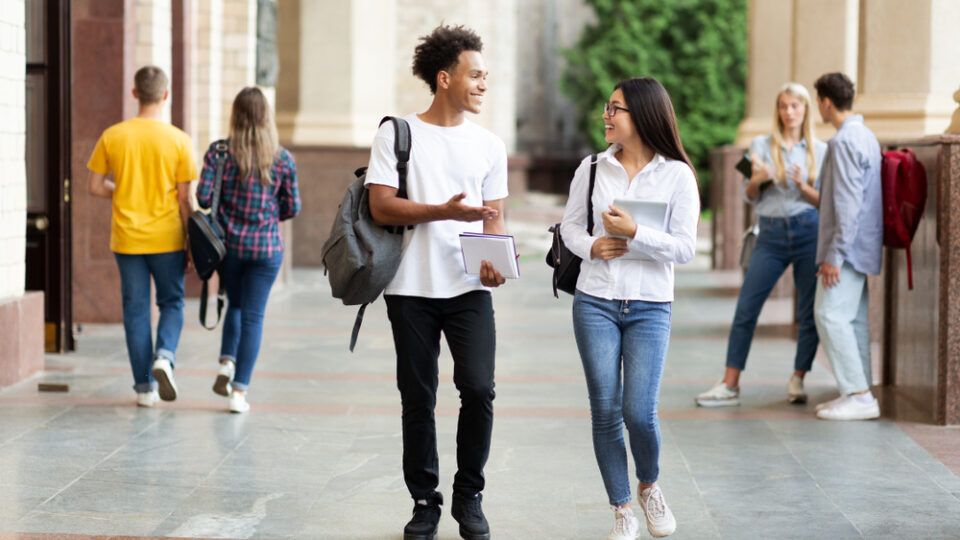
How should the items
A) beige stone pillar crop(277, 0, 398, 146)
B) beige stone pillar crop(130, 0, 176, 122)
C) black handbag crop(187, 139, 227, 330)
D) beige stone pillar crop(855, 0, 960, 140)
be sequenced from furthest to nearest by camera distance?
beige stone pillar crop(277, 0, 398, 146)
beige stone pillar crop(130, 0, 176, 122)
beige stone pillar crop(855, 0, 960, 140)
black handbag crop(187, 139, 227, 330)

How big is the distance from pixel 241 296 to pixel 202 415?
0.69 m

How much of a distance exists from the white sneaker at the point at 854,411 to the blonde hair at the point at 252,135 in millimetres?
3361

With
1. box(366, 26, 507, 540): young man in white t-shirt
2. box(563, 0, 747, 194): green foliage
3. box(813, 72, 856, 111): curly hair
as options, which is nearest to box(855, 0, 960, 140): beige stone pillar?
box(813, 72, 856, 111): curly hair

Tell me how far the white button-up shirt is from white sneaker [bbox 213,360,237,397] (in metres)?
3.66

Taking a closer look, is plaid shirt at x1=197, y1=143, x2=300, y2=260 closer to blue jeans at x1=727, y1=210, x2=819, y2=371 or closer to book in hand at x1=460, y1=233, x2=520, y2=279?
blue jeans at x1=727, y1=210, x2=819, y2=371

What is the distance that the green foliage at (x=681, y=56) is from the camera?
41.7 metres

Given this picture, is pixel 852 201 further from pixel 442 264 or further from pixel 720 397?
pixel 442 264

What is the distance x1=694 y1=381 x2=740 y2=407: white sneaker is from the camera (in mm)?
9383

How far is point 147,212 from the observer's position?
349 inches

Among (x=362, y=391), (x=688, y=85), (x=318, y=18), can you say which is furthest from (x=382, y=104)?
(x=688, y=85)

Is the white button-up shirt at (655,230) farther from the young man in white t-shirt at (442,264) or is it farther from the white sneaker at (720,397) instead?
the white sneaker at (720,397)

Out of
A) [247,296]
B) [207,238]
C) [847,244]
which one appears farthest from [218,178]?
[847,244]

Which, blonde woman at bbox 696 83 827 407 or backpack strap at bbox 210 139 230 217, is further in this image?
blonde woman at bbox 696 83 827 407

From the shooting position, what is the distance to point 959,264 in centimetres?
845
